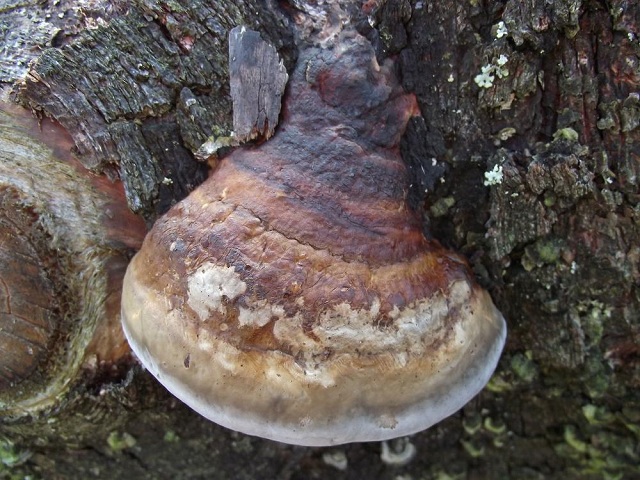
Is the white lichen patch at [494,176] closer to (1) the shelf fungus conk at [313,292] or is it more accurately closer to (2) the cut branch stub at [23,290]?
(1) the shelf fungus conk at [313,292]

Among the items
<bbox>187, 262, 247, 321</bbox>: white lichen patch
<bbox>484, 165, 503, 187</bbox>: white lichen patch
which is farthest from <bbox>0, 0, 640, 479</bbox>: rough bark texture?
<bbox>187, 262, 247, 321</bbox>: white lichen patch

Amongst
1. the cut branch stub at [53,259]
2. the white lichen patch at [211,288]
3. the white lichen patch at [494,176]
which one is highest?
the cut branch stub at [53,259]

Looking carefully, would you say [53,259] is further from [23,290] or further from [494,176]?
[494,176]

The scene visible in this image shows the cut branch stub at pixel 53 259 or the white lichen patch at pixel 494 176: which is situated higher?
the cut branch stub at pixel 53 259

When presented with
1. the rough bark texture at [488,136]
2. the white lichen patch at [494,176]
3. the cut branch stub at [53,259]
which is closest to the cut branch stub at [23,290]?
the cut branch stub at [53,259]

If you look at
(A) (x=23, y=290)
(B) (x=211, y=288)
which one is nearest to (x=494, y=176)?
(B) (x=211, y=288)

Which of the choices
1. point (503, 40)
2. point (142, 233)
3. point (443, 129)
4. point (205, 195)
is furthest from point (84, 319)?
point (503, 40)
